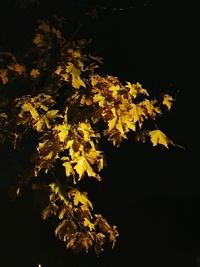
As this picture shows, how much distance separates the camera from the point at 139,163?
17.0ft

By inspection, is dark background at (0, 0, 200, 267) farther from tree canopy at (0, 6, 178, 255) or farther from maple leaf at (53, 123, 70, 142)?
maple leaf at (53, 123, 70, 142)

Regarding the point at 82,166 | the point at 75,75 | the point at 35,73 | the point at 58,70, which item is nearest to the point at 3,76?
the point at 35,73

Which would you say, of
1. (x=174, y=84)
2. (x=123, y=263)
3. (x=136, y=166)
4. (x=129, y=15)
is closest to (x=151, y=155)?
(x=136, y=166)

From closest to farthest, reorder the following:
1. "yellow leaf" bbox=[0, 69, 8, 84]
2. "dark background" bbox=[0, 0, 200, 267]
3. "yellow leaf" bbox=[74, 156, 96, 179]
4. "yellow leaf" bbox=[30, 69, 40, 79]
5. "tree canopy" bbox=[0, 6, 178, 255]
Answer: "yellow leaf" bbox=[74, 156, 96, 179]
"tree canopy" bbox=[0, 6, 178, 255]
"yellow leaf" bbox=[0, 69, 8, 84]
"yellow leaf" bbox=[30, 69, 40, 79]
"dark background" bbox=[0, 0, 200, 267]

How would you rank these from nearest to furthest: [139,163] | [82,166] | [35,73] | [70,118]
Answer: [82,166], [70,118], [35,73], [139,163]

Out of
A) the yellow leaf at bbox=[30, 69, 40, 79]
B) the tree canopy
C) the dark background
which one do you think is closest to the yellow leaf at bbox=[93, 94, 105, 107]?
the tree canopy

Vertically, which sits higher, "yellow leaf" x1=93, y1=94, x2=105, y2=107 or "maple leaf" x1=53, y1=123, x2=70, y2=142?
"yellow leaf" x1=93, y1=94, x2=105, y2=107

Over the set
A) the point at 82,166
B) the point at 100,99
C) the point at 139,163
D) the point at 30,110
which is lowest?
the point at 139,163

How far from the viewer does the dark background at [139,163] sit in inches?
188

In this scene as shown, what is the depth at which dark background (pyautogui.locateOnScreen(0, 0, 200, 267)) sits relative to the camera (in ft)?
15.7

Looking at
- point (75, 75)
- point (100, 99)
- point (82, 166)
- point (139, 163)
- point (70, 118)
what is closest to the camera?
point (82, 166)

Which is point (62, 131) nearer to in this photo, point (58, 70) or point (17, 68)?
point (58, 70)

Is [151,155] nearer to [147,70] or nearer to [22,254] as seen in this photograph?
[147,70]

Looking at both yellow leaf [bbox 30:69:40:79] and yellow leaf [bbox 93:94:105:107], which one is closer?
yellow leaf [bbox 93:94:105:107]
